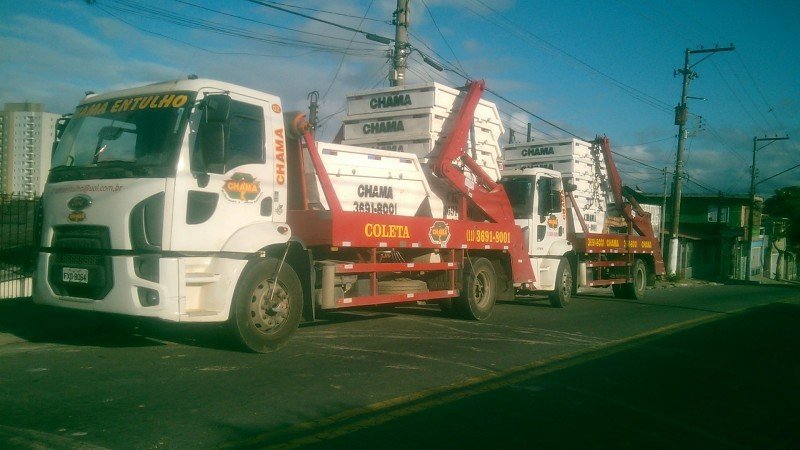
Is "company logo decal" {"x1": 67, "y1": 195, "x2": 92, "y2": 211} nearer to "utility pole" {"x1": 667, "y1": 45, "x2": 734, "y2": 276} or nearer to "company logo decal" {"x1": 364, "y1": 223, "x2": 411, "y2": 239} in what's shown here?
"company logo decal" {"x1": 364, "y1": 223, "x2": 411, "y2": 239}

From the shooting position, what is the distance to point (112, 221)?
7.11 meters

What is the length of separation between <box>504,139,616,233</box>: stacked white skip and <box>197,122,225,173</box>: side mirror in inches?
445

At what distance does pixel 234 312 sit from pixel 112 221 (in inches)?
62.2

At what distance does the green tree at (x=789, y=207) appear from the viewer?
168ft

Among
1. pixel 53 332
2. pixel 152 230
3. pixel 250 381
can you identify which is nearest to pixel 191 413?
pixel 250 381

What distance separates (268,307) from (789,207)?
61.1 meters

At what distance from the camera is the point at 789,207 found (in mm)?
58281

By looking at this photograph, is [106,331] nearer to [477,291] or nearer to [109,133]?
[109,133]

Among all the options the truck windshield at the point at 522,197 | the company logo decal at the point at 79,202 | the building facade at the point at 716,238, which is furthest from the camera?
the building facade at the point at 716,238

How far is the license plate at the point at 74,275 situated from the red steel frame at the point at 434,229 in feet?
8.63

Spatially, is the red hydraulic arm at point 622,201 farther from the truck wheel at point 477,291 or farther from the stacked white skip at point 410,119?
the truck wheel at point 477,291

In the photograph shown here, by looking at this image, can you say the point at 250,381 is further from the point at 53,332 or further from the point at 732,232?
the point at 732,232

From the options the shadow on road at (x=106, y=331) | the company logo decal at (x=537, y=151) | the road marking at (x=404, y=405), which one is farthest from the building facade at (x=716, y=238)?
Result: the shadow on road at (x=106, y=331)

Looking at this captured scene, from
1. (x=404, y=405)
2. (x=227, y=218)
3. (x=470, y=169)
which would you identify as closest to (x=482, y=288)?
(x=470, y=169)
